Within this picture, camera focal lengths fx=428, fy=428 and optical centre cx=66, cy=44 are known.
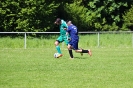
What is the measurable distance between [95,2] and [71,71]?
35554mm

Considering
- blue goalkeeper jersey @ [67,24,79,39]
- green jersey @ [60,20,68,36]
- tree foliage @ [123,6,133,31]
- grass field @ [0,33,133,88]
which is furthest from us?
tree foliage @ [123,6,133,31]

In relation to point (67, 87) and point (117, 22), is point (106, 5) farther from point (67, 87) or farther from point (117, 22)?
point (67, 87)

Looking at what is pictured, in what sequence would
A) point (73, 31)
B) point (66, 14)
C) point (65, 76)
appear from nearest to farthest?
point (65, 76) → point (73, 31) → point (66, 14)

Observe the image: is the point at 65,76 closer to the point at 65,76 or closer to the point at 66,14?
the point at 65,76

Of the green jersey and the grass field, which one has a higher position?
the green jersey

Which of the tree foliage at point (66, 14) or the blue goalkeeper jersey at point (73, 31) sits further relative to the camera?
the tree foliage at point (66, 14)

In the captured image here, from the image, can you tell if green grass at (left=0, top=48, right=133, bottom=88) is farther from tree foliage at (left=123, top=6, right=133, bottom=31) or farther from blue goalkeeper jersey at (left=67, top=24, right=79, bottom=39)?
tree foliage at (left=123, top=6, right=133, bottom=31)

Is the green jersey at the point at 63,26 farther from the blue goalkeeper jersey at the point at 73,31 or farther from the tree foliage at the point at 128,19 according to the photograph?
the tree foliage at the point at 128,19

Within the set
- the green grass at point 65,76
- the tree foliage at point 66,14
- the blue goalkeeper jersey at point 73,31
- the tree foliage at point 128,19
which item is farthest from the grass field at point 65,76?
the tree foliage at point 128,19

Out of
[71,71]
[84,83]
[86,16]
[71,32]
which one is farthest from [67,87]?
[86,16]

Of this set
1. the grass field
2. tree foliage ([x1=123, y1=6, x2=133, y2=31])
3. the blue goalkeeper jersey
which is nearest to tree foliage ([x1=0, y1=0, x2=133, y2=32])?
tree foliage ([x1=123, y1=6, x2=133, y2=31])

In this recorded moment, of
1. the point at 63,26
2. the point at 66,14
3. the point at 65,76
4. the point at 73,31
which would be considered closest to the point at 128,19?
the point at 66,14

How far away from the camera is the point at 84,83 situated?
11.0 m

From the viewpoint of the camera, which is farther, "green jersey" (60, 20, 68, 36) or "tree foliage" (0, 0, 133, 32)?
"tree foliage" (0, 0, 133, 32)
